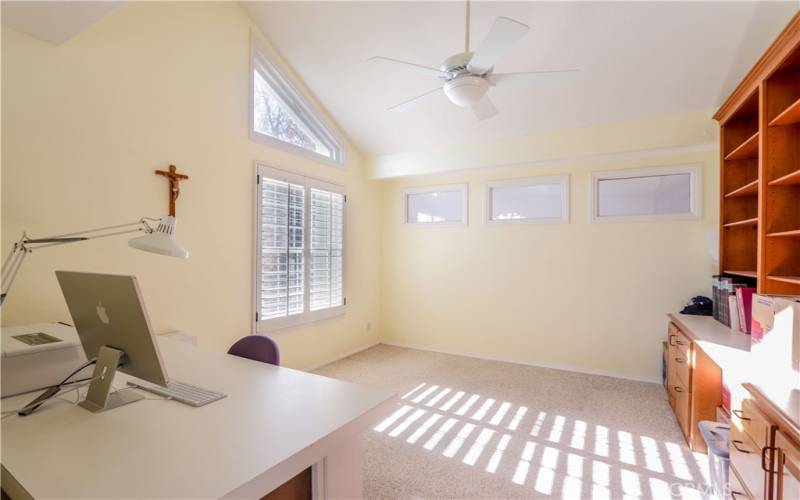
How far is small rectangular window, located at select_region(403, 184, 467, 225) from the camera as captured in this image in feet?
16.0

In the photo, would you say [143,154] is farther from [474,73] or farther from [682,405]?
[682,405]

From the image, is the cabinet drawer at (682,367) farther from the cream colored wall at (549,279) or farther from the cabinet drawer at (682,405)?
the cream colored wall at (549,279)

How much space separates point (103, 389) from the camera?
1.31 meters

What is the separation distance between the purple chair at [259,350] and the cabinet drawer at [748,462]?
204 cm

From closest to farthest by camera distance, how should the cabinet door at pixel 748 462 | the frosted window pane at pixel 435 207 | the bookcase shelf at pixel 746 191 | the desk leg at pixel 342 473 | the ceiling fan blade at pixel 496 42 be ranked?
the desk leg at pixel 342 473, the cabinet door at pixel 748 462, the ceiling fan blade at pixel 496 42, the bookcase shelf at pixel 746 191, the frosted window pane at pixel 435 207

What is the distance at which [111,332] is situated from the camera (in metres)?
1.28

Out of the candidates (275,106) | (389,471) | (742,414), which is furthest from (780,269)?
(275,106)

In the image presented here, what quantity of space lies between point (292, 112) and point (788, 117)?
3.93 metres

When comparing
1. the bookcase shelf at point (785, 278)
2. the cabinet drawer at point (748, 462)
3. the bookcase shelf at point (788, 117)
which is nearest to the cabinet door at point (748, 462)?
the cabinet drawer at point (748, 462)

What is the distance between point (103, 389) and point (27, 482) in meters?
0.42

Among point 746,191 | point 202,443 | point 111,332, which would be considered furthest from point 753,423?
point 111,332

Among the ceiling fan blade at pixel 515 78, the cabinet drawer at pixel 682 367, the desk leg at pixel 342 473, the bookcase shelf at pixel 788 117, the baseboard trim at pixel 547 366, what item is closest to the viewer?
the desk leg at pixel 342 473

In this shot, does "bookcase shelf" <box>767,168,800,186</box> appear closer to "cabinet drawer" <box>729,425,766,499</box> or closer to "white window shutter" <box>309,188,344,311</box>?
"cabinet drawer" <box>729,425,766,499</box>

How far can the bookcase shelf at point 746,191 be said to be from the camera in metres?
2.58
